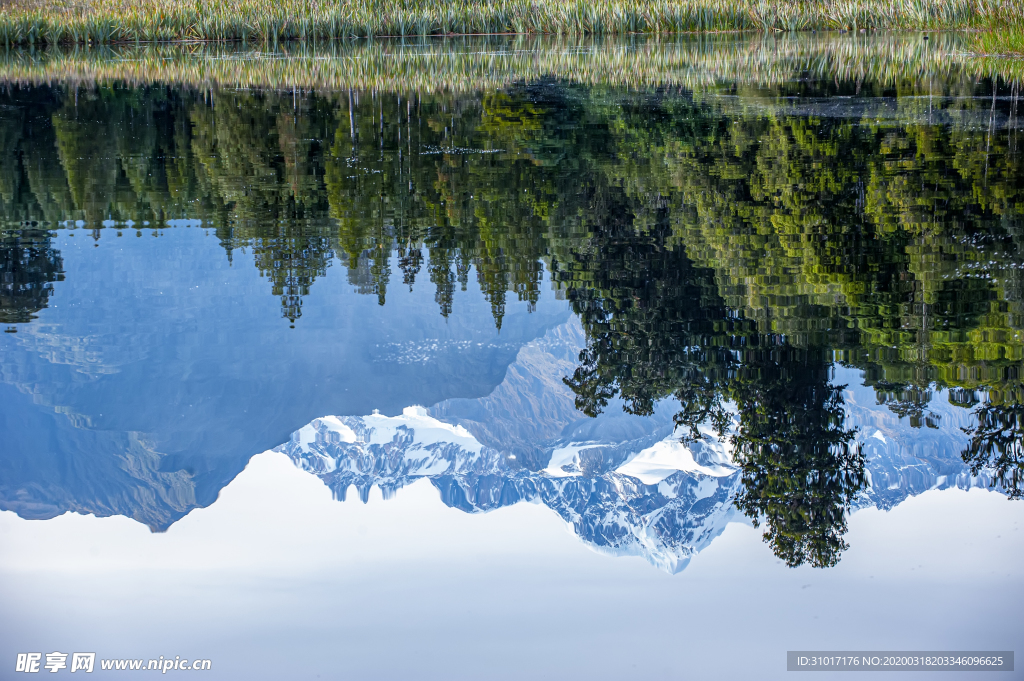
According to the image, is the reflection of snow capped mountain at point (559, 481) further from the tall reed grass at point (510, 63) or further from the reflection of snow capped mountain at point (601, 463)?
the tall reed grass at point (510, 63)

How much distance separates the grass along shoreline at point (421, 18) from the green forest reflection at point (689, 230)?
24992mm

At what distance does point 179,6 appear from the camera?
4619 cm

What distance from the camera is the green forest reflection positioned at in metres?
6.64

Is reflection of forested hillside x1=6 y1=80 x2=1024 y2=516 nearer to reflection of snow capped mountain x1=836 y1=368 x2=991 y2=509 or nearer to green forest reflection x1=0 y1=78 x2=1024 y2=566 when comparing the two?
green forest reflection x1=0 y1=78 x2=1024 y2=566

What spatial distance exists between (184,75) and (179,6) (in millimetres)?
19592

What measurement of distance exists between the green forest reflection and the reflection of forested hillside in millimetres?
36

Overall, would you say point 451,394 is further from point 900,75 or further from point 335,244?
point 900,75

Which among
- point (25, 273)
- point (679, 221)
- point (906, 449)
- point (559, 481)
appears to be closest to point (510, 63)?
point (679, 221)

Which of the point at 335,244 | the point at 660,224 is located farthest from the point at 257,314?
the point at 660,224

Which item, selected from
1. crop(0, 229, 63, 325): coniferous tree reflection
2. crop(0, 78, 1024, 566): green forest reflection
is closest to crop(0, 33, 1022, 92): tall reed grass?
crop(0, 78, 1024, 566): green forest reflection

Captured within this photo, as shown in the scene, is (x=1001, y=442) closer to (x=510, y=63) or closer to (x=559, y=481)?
(x=559, y=481)

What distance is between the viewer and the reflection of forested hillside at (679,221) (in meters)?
6.90

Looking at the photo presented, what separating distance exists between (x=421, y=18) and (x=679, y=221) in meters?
40.0

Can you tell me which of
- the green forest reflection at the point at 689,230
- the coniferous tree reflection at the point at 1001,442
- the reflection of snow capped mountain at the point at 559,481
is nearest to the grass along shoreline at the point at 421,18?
the green forest reflection at the point at 689,230
